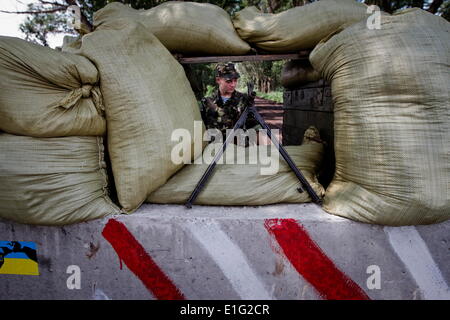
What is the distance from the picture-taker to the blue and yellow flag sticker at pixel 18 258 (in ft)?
3.76

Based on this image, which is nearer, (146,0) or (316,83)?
(316,83)

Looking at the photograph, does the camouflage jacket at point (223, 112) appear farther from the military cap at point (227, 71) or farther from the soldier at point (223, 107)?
the military cap at point (227, 71)

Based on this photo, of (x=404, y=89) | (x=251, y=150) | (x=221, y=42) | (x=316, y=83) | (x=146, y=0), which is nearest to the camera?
(x=404, y=89)

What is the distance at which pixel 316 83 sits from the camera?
1796 millimetres

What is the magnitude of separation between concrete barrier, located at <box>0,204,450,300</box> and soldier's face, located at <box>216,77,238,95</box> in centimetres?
121

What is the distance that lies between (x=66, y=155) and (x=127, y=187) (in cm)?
29

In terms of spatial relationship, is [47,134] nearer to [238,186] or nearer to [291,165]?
[238,186]

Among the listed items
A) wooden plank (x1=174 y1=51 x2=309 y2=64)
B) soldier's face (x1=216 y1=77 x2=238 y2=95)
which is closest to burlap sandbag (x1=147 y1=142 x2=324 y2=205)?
wooden plank (x1=174 y1=51 x2=309 y2=64)

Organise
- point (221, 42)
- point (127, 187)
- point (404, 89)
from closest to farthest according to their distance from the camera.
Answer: point (404, 89), point (127, 187), point (221, 42)

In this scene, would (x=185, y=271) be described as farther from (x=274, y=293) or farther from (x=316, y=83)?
(x=316, y=83)

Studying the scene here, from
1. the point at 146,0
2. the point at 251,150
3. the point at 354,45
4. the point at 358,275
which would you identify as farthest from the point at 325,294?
the point at 146,0

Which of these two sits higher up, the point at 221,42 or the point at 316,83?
the point at 221,42

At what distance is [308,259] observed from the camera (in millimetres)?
1094

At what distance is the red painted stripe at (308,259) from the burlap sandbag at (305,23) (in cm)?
101
